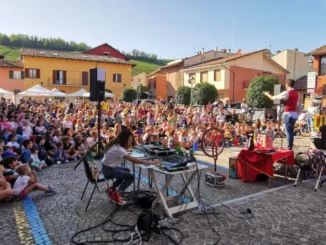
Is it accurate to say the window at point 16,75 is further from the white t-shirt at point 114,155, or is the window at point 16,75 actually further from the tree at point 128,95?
the white t-shirt at point 114,155

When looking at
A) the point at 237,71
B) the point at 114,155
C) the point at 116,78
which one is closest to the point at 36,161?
the point at 114,155

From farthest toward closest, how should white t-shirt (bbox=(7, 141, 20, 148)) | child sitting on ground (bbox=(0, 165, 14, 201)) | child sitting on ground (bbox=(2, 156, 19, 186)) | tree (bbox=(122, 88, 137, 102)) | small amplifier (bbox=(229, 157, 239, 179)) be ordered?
1. tree (bbox=(122, 88, 137, 102))
2. white t-shirt (bbox=(7, 141, 20, 148))
3. small amplifier (bbox=(229, 157, 239, 179))
4. child sitting on ground (bbox=(2, 156, 19, 186))
5. child sitting on ground (bbox=(0, 165, 14, 201))

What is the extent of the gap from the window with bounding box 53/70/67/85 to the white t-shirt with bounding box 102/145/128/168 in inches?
1511

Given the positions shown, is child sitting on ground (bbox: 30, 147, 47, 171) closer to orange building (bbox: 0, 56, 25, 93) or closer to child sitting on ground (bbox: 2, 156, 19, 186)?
child sitting on ground (bbox: 2, 156, 19, 186)

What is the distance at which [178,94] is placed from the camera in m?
33.7

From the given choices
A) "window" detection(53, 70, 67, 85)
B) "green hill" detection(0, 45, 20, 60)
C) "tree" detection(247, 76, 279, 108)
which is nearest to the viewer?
"tree" detection(247, 76, 279, 108)

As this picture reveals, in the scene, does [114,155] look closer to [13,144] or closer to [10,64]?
[13,144]

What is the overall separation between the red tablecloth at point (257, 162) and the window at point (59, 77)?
38029 mm

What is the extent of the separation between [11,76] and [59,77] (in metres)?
5.97

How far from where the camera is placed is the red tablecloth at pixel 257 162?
595cm

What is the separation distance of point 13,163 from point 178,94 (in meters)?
28.3

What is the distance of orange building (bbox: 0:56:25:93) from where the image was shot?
37.4 m

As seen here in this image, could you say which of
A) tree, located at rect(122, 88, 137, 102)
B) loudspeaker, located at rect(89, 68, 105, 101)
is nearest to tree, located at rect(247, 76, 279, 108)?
loudspeaker, located at rect(89, 68, 105, 101)

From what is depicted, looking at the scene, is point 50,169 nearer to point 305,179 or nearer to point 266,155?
point 266,155
